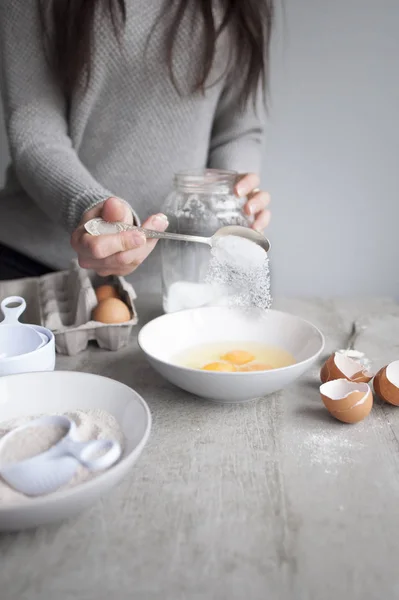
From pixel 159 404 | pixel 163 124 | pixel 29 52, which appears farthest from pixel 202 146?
pixel 159 404

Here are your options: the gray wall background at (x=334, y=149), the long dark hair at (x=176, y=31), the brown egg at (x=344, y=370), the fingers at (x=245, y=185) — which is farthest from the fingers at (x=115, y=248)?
the gray wall background at (x=334, y=149)

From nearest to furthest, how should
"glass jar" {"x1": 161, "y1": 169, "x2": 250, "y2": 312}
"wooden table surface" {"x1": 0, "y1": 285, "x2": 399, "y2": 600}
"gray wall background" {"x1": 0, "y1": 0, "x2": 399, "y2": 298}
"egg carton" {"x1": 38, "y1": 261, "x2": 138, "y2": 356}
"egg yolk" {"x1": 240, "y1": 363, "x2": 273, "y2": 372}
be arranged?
"wooden table surface" {"x1": 0, "y1": 285, "x2": 399, "y2": 600}
"egg yolk" {"x1": 240, "y1": 363, "x2": 273, "y2": 372}
"egg carton" {"x1": 38, "y1": 261, "x2": 138, "y2": 356}
"glass jar" {"x1": 161, "y1": 169, "x2": 250, "y2": 312}
"gray wall background" {"x1": 0, "y1": 0, "x2": 399, "y2": 298}

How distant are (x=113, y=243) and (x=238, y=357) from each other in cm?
25

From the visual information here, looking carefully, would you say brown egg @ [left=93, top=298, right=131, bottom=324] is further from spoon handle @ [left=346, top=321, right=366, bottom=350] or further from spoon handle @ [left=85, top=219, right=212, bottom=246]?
spoon handle @ [left=346, top=321, right=366, bottom=350]

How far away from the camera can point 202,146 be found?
1.39 m

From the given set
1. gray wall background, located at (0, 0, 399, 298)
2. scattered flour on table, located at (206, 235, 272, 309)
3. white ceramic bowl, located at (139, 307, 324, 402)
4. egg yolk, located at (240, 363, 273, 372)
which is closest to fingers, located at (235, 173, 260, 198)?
scattered flour on table, located at (206, 235, 272, 309)

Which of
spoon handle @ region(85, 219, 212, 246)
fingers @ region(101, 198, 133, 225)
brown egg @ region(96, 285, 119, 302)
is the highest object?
fingers @ region(101, 198, 133, 225)

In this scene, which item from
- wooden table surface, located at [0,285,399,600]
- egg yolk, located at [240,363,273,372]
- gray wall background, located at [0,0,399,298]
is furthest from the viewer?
gray wall background, located at [0,0,399,298]

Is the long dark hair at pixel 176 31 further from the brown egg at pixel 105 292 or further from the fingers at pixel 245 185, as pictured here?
the brown egg at pixel 105 292

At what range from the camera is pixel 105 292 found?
1.09 meters

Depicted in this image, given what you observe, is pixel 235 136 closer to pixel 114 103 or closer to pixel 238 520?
pixel 114 103

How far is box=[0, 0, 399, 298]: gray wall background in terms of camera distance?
2051 mm

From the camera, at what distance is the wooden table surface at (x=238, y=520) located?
48 centimetres

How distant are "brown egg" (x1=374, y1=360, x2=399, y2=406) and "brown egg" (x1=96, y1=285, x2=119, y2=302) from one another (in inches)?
20.2
